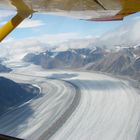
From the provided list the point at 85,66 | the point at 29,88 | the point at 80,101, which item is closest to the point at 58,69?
the point at 85,66

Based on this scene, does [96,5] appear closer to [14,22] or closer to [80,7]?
[80,7]

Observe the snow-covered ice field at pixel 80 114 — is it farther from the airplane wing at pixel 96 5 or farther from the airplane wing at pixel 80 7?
the airplane wing at pixel 96 5

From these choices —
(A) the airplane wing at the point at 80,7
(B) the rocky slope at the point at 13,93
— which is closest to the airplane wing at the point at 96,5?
(A) the airplane wing at the point at 80,7

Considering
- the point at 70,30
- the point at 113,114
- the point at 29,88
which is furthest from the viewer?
the point at 70,30

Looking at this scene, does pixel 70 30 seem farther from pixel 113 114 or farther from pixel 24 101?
pixel 113 114

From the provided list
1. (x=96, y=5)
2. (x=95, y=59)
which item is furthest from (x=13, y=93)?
(x=96, y=5)

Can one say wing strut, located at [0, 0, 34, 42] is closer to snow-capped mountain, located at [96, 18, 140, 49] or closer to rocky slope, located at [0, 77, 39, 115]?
rocky slope, located at [0, 77, 39, 115]

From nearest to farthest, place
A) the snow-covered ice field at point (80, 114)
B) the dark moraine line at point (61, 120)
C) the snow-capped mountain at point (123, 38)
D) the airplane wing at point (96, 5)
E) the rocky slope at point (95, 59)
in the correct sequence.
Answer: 1. the airplane wing at point (96, 5)
2. the dark moraine line at point (61, 120)
3. the snow-covered ice field at point (80, 114)
4. the rocky slope at point (95, 59)
5. the snow-capped mountain at point (123, 38)

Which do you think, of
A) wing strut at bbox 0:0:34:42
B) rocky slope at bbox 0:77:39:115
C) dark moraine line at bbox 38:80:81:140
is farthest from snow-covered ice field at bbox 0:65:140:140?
wing strut at bbox 0:0:34:42
